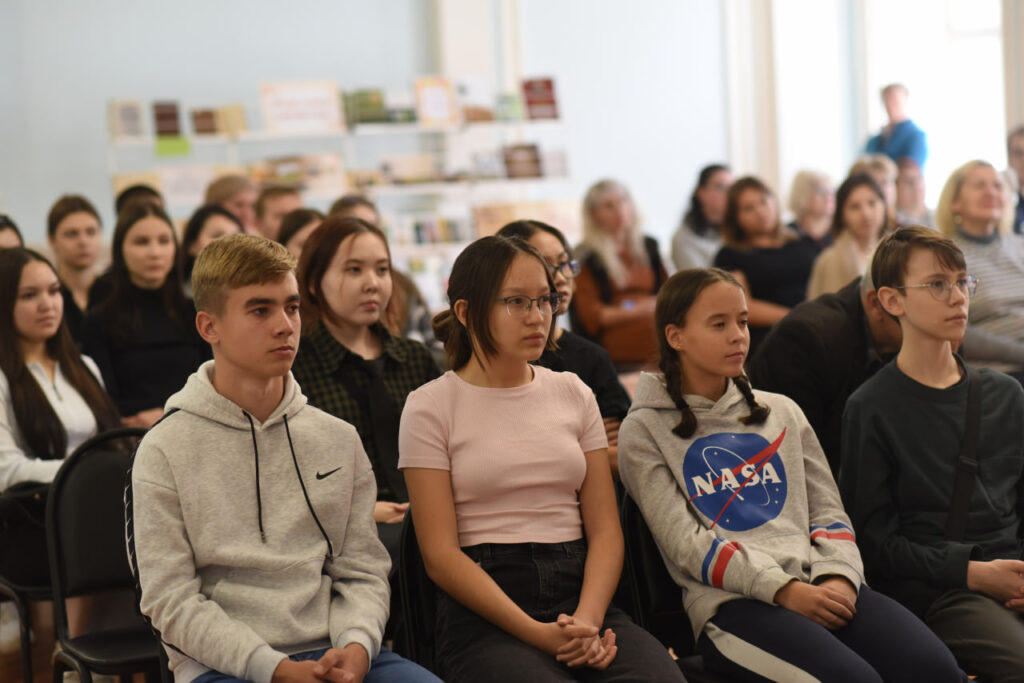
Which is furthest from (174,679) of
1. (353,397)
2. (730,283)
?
(730,283)

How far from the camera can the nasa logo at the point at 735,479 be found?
2242mm

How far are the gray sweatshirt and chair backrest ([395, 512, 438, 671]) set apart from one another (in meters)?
0.09

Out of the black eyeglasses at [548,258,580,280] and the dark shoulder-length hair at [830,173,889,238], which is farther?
the dark shoulder-length hair at [830,173,889,238]

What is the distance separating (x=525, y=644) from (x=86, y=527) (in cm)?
97

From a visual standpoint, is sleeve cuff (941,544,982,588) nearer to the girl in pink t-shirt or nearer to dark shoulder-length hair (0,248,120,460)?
the girl in pink t-shirt

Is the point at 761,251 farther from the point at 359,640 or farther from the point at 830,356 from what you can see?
the point at 359,640

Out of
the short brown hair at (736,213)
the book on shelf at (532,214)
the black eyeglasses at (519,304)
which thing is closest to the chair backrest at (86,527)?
the black eyeglasses at (519,304)


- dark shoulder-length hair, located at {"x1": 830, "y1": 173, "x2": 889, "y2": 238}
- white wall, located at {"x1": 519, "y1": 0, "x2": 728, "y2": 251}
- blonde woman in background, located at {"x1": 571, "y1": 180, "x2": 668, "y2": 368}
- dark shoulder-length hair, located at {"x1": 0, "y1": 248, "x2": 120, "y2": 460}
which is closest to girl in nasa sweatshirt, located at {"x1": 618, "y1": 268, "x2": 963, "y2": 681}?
dark shoulder-length hair, located at {"x1": 0, "y1": 248, "x2": 120, "y2": 460}

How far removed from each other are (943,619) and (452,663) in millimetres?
1012

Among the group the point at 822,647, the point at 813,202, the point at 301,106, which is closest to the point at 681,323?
the point at 822,647

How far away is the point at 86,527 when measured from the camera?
229cm

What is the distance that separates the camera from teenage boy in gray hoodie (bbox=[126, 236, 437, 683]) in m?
1.85

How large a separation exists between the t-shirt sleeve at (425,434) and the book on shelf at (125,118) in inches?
226

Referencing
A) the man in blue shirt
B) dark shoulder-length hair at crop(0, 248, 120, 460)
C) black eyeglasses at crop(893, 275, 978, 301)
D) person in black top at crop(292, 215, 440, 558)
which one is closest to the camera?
black eyeglasses at crop(893, 275, 978, 301)
